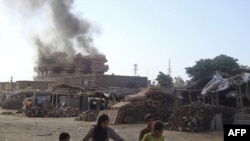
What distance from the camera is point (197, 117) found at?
19.3 metres

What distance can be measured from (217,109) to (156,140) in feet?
48.0

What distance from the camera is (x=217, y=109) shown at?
19859 mm

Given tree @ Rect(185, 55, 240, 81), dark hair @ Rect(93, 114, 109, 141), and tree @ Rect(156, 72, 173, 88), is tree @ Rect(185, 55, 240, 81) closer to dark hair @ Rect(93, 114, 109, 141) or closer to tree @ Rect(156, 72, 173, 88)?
tree @ Rect(156, 72, 173, 88)

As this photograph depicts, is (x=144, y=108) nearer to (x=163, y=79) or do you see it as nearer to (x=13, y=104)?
(x=13, y=104)

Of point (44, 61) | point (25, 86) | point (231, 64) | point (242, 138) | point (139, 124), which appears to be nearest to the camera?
point (242, 138)

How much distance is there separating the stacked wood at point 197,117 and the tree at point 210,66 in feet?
72.7

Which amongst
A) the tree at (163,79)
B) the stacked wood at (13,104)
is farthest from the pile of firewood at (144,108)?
the tree at (163,79)

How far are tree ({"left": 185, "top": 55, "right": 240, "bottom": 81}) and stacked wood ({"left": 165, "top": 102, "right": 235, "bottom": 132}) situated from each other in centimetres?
2216

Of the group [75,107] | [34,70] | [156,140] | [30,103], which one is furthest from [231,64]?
[34,70]

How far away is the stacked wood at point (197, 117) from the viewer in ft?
62.9

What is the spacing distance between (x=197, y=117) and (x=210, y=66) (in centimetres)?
2478

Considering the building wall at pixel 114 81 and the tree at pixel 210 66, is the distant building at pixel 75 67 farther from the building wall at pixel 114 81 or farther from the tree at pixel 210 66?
the tree at pixel 210 66

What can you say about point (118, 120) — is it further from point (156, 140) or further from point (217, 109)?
point (156, 140)

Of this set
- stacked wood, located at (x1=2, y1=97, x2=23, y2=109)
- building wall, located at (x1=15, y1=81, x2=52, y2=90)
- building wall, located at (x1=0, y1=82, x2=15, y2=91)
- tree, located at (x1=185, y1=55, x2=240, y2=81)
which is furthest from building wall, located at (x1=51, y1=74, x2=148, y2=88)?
building wall, located at (x1=0, y1=82, x2=15, y2=91)
